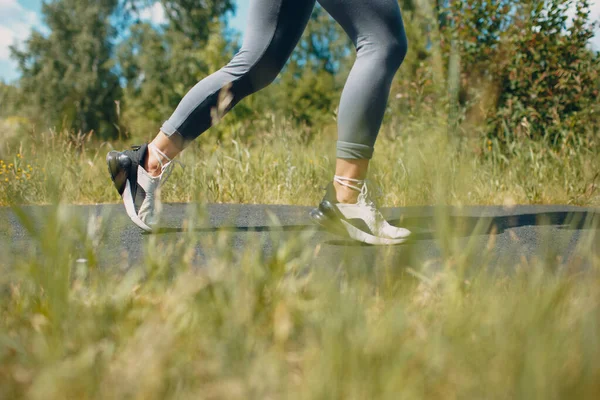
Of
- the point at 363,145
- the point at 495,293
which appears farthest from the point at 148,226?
the point at 495,293

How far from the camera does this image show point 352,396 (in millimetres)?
811

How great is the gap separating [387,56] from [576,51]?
388 cm

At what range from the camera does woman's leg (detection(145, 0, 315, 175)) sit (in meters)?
2.38

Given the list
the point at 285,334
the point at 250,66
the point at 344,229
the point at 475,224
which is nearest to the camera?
the point at 285,334

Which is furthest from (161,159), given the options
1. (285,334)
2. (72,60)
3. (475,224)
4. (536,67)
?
(72,60)

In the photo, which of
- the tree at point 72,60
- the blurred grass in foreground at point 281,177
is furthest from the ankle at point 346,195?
the tree at point 72,60

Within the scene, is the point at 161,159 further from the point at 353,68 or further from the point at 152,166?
the point at 353,68

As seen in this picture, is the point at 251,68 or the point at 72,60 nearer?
the point at 251,68

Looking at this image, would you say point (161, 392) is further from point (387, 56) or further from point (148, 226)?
point (387, 56)

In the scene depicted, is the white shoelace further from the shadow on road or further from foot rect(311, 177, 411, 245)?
the shadow on road

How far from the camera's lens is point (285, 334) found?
3.12 ft

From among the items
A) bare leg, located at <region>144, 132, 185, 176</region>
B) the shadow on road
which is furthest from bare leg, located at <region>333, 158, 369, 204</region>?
bare leg, located at <region>144, 132, 185, 176</region>

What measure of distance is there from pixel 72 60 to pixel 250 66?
32887 mm

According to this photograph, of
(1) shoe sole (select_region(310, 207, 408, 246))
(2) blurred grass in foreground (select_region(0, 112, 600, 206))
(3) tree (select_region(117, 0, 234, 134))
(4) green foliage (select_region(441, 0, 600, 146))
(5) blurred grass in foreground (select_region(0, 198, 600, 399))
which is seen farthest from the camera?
(3) tree (select_region(117, 0, 234, 134))
